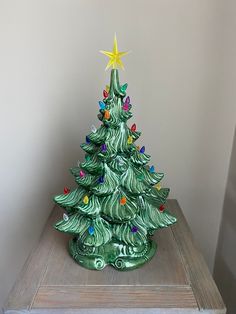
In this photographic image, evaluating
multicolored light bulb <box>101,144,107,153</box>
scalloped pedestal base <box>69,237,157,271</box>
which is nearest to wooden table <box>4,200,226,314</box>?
scalloped pedestal base <box>69,237,157,271</box>

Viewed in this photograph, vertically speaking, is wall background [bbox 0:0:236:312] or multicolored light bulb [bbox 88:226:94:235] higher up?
wall background [bbox 0:0:236:312]

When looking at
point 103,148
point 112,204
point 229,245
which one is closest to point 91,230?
point 112,204

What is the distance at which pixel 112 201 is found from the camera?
0.66 m

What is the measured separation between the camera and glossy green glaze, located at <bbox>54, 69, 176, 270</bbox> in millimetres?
653

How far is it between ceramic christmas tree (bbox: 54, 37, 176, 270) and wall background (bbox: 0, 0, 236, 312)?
29cm

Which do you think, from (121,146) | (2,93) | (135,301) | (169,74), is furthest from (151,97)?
(135,301)

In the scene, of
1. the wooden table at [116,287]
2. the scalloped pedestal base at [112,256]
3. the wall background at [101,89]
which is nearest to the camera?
the wooden table at [116,287]

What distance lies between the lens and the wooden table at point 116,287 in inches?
21.9

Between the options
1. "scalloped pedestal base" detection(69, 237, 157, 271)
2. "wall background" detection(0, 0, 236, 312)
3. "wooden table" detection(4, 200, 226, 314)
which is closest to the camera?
Answer: "wooden table" detection(4, 200, 226, 314)

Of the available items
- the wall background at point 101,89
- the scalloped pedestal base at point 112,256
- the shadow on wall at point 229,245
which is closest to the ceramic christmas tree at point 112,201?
the scalloped pedestal base at point 112,256

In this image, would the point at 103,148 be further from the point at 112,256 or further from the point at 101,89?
the point at 101,89

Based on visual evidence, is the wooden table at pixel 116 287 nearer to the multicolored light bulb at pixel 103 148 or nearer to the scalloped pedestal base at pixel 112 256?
the scalloped pedestal base at pixel 112 256

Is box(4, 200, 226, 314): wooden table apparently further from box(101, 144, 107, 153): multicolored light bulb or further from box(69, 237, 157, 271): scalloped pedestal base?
box(101, 144, 107, 153): multicolored light bulb

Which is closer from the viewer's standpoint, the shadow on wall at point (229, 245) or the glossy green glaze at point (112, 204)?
the glossy green glaze at point (112, 204)
